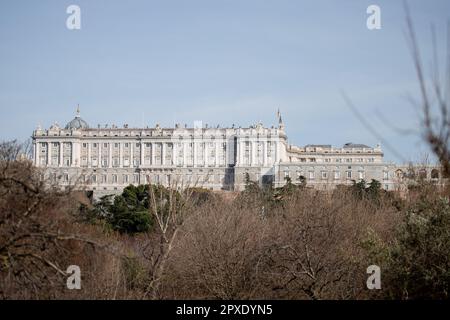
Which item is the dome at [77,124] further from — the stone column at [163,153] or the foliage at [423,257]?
the foliage at [423,257]

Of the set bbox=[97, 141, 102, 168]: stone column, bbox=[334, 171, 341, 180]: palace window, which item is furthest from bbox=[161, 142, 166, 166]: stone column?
bbox=[334, 171, 341, 180]: palace window

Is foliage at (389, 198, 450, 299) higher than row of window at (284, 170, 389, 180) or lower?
lower

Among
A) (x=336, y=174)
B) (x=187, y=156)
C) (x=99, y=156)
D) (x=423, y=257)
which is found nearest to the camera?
(x=423, y=257)

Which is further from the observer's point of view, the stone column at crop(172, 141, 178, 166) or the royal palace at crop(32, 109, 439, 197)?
the stone column at crop(172, 141, 178, 166)

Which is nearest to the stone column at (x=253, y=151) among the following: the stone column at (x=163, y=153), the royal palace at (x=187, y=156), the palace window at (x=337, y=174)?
the royal palace at (x=187, y=156)

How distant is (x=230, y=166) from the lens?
8369 centimetres

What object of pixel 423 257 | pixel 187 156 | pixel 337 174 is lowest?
pixel 423 257

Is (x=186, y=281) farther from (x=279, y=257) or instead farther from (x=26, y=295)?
(x=26, y=295)

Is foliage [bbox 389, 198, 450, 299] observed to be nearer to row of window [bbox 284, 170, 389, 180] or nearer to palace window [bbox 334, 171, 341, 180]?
row of window [bbox 284, 170, 389, 180]

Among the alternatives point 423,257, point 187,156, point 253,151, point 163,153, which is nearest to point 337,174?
point 253,151

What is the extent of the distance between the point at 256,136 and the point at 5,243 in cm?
7664

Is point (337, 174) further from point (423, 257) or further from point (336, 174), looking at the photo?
point (423, 257)

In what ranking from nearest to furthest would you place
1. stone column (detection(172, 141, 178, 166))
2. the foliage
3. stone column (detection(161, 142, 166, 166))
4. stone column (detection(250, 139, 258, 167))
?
the foliage
stone column (detection(250, 139, 258, 167))
stone column (detection(172, 141, 178, 166))
stone column (detection(161, 142, 166, 166))

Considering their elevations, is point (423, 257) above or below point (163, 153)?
below
